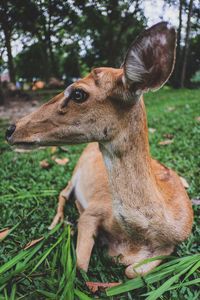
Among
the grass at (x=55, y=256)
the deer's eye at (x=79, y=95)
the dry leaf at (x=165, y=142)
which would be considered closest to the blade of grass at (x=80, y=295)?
the grass at (x=55, y=256)

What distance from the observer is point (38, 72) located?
21953 millimetres

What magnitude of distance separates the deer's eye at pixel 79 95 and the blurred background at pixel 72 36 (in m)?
0.84

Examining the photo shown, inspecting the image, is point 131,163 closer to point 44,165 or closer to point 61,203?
point 61,203

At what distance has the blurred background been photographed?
12.9 feet

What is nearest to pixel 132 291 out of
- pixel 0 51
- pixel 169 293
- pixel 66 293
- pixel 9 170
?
pixel 169 293

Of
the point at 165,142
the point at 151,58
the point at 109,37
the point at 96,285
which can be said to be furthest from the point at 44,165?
the point at 109,37

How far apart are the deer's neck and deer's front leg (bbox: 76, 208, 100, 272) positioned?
333mm

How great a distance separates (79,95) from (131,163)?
18.2 inches

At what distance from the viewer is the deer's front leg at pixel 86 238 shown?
217 centimetres

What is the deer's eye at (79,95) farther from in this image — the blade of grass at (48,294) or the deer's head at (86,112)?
the blade of grass at (48,294)

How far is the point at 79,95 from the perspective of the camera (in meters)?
1.90

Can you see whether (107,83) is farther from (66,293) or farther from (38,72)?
(38,72)

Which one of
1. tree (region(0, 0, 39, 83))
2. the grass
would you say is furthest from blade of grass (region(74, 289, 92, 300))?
tree (region(0, 0, 39, 83))

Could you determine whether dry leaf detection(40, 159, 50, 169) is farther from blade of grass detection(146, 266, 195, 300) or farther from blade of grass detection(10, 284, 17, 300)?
blade of grass detection(146, 266, 195, 300)
